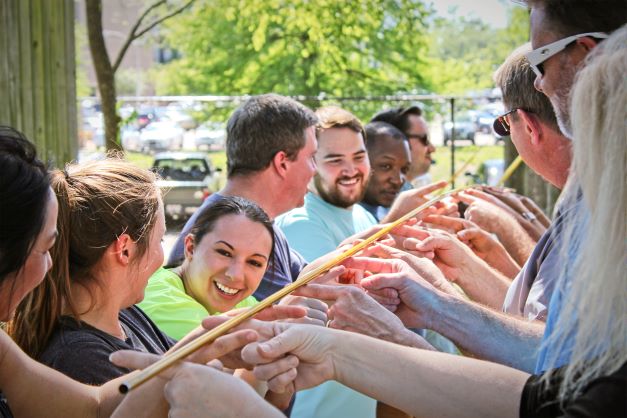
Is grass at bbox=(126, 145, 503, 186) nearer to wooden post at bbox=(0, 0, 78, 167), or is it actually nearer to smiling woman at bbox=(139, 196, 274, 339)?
wooden post at bbox=(0, 0, 78, 167)

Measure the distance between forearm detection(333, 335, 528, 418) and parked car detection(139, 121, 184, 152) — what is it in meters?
14.0

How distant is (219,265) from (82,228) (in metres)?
0.80

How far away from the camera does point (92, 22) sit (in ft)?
35.9

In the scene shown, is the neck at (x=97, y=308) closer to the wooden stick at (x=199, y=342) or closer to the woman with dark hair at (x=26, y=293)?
the woman with dark hair at (x=26, y=293)

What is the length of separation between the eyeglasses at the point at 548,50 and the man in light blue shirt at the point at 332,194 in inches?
92.7

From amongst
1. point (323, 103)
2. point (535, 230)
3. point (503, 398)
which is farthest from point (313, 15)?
point (503, 398)

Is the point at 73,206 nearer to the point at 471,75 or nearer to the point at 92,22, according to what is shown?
the point at 92,22

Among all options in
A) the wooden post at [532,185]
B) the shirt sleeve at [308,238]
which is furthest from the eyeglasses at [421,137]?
the shirt sleeve at [308,238]

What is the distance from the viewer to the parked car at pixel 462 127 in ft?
43.4

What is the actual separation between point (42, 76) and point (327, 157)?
1.94m

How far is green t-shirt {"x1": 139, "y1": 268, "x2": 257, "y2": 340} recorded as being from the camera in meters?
3.08

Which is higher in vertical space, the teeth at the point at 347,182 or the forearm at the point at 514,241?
the teeth at the point at 347,182

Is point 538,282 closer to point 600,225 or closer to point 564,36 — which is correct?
point 564,36

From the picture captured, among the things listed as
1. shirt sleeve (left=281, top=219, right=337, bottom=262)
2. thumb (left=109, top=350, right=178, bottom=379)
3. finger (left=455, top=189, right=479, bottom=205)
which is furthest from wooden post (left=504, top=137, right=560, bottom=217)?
thumb (left=109, top=350, right=178, bottom=379)
